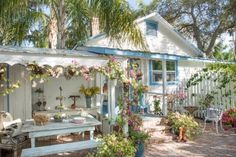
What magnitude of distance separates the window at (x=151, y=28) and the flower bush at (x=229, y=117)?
246 inches

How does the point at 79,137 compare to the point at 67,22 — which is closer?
the point at 79,137

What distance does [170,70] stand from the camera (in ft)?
53.1

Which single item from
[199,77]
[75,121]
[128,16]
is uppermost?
[128,16]

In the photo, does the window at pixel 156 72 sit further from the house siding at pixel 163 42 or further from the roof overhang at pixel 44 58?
the roof overhang at pixel 44 58

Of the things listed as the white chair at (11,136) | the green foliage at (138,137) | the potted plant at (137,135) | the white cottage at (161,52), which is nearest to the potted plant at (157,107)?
the white cottage at (161,52)

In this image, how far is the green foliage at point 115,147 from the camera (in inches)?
260

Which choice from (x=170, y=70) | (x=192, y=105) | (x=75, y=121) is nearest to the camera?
(x=75, y=121)

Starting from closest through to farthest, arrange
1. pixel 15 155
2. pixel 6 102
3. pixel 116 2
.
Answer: pixel 15 155
pixel 6 102
pixel 116 2

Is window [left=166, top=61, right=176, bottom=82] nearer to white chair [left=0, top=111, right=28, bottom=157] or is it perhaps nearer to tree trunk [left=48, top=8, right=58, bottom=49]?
tree trunk [left=48, top=8, right=58, bottom=49]

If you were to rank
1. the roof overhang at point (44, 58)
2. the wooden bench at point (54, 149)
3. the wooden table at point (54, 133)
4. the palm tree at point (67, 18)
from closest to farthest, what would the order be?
the wooden bench at point (54, 149) < the wooden table at point (54, 133) < the roof overhang at point (44, 58) < the palm tree at point (67, 18)

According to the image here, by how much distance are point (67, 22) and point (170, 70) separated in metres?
6.12

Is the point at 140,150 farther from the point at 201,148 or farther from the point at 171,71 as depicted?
the point at 171,71

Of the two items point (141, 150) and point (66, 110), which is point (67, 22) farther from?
point (141, 150)

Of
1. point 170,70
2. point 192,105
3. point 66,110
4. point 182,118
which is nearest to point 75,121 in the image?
point 66,110
